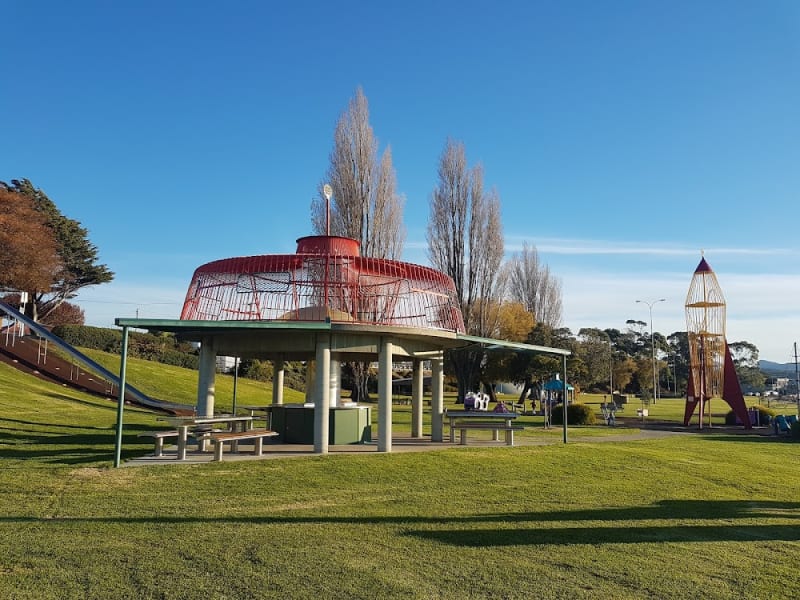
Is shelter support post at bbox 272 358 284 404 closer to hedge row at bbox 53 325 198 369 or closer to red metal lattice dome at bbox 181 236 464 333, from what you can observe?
red metal lattice dome at bbox 181 236 464 333

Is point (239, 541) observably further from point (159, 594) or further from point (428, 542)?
point (428, 542)

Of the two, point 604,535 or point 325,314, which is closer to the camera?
point 604,535

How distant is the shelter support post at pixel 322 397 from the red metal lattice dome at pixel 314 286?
69 cm

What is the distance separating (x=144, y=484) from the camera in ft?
31.2

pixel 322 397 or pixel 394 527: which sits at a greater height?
pixel 322 397

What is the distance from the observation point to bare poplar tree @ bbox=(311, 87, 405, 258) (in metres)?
37.8

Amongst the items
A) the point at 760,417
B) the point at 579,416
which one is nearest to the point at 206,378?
the point at 579,416

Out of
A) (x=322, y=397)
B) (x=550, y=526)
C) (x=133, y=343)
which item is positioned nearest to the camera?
(x=550, y=526)

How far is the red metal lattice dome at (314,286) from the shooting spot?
1370cm

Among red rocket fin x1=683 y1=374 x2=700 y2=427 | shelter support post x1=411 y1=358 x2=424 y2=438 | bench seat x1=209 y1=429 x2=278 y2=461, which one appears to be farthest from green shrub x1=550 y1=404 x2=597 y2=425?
bench seat x1=209 y1=429 x2=278 y2=461

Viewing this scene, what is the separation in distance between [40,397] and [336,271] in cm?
1523

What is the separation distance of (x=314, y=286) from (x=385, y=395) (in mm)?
2979

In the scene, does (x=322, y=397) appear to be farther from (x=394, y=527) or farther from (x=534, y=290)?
(x=534, y=290)

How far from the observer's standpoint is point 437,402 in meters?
16.8
